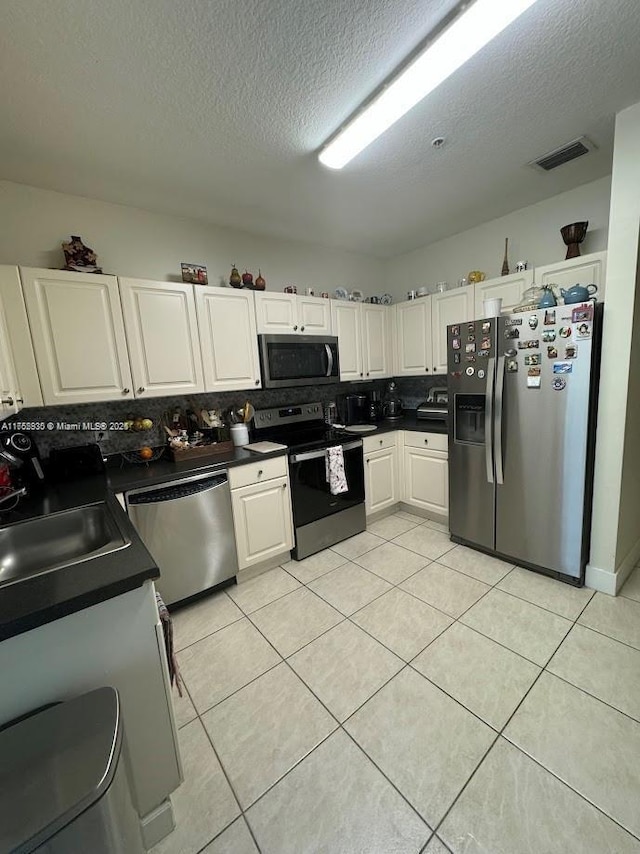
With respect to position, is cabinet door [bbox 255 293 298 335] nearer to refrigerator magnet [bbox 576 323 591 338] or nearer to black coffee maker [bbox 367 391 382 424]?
black coffee maker [bbox 367 391 382 424]

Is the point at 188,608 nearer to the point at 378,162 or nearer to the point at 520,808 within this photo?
the point at 520,808

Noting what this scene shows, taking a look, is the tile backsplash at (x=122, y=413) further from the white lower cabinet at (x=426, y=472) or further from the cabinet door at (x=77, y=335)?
the white lower cabinet at (x=426, y=472)

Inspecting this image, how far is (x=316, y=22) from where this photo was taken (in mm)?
1175

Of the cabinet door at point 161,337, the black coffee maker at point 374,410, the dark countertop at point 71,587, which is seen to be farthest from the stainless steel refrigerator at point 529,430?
the dark countertop at point 71,587

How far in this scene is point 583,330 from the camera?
6.03ft

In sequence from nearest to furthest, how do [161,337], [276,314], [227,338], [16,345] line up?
[16,345] → [161,337] → [227,338] → [276,314]

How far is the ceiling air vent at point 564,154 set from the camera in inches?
75.3

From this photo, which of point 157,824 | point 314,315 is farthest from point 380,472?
point 157,824

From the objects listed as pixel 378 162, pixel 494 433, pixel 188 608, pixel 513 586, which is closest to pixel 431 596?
pixel 513 586

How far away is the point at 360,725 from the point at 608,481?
72.5 inches

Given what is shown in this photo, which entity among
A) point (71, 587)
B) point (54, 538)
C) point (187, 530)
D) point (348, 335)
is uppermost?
point (348, 335)

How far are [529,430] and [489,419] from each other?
0.24m

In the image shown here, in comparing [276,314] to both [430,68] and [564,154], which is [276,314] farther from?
[564,154]

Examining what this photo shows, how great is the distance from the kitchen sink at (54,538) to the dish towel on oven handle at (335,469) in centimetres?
150
